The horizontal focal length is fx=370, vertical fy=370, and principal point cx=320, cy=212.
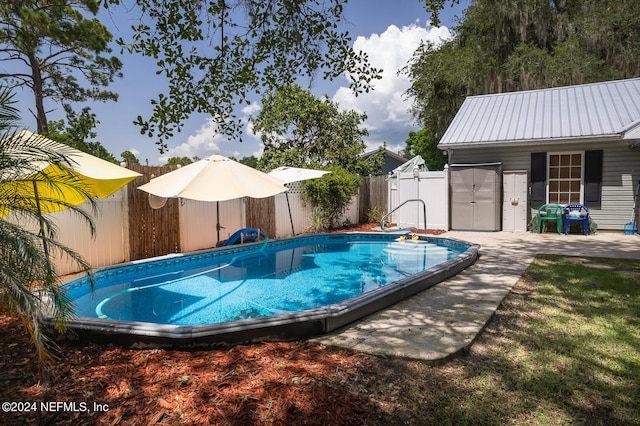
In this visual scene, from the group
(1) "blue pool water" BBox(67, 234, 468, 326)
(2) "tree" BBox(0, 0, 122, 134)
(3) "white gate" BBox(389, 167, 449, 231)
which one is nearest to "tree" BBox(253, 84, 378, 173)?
(3) "white gate" BBox(389, 167, 449, 231)

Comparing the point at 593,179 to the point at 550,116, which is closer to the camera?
the point at 593,179

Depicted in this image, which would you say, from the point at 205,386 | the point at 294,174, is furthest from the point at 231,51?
the point at 294,174

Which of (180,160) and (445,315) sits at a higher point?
(180,160)

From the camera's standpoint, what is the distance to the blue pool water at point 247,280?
201 inches

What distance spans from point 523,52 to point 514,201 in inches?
371

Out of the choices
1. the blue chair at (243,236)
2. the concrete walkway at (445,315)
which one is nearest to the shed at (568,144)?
the concrete walkway at (445,315)

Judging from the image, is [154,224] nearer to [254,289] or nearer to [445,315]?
[254,289]

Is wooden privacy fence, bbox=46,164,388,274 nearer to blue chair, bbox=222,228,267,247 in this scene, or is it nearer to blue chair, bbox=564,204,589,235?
blue chair, bbox=222,228,267,247

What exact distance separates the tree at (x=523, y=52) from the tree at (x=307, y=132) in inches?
161

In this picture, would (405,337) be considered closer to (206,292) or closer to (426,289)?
(426,289)

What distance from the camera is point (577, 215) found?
986 centimetres

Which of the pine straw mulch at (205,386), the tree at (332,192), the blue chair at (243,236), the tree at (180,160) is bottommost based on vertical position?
the pine straw mulch at (205,386)

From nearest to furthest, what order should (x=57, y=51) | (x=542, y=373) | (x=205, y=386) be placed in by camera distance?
(x=205, y=386) < (x=542, y=373) < (x=57, y=51)

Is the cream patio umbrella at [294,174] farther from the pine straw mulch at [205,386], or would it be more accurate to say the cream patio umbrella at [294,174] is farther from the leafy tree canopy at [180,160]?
the leafy tree canopy at [180,160]
